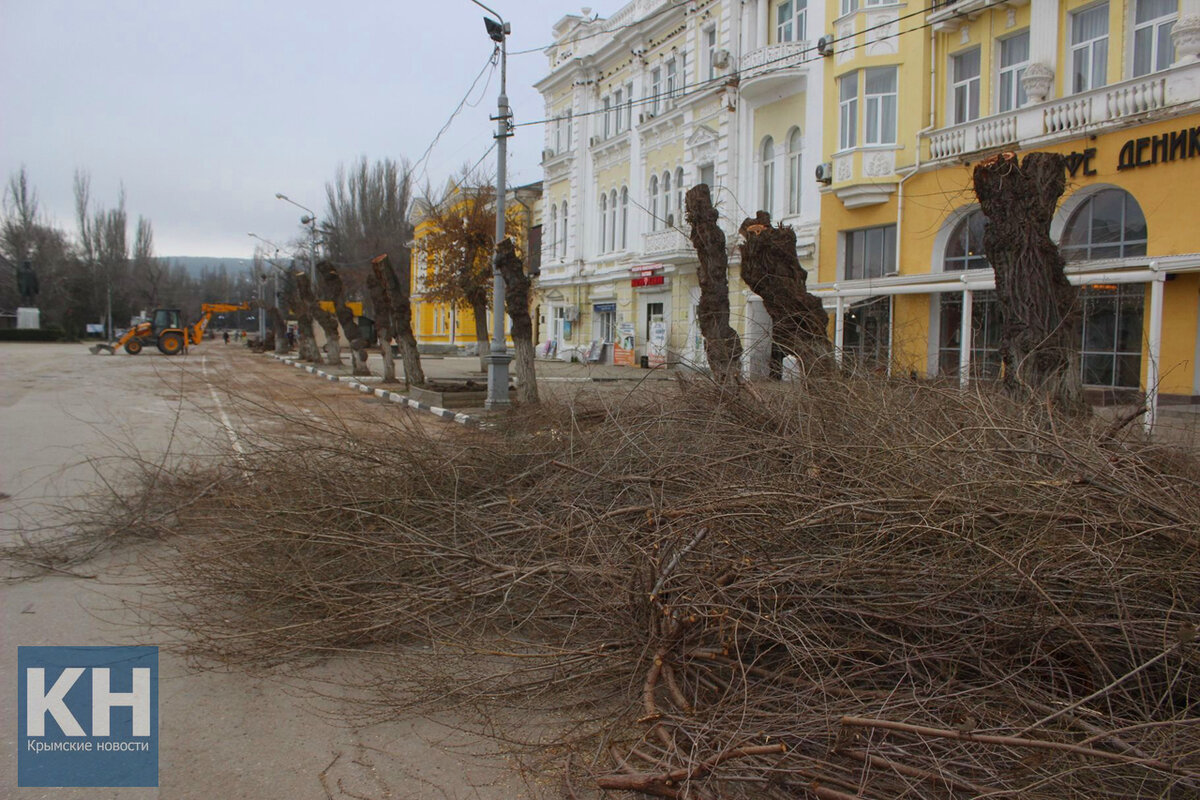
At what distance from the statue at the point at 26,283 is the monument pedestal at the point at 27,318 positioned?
114 cm

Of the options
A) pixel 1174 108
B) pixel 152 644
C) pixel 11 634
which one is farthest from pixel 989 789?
pixel 1174 108

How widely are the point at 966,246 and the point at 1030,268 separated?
1262 cm

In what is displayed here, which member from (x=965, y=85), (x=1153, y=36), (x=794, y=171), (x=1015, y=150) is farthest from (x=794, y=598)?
(x=794, y=171)

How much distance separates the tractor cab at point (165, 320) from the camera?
42344 millimetres

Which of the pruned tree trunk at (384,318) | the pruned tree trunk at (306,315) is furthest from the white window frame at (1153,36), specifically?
the pruned tree trunk at (306,315)

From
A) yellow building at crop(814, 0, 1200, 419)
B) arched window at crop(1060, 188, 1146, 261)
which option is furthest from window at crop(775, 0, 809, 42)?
arched window at crop(1060, 188, 1146, 261)

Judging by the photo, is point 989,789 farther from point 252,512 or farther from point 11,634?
point 11,634

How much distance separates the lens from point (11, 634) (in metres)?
4.57

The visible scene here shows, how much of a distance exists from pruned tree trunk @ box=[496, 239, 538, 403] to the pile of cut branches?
32.6 feet

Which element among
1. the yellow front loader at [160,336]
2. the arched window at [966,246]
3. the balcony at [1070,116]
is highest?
the balcony at [1070,116]

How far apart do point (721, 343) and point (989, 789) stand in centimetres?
695

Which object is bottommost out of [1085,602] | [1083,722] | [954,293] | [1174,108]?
[1083,722]

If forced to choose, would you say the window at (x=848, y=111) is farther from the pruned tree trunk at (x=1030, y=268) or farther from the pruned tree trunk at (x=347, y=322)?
the pruned tree trunk at (x=347, y=322)

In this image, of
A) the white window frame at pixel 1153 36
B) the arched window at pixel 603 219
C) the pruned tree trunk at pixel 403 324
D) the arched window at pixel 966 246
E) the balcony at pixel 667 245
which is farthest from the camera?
the arched window at pixel 603 219
